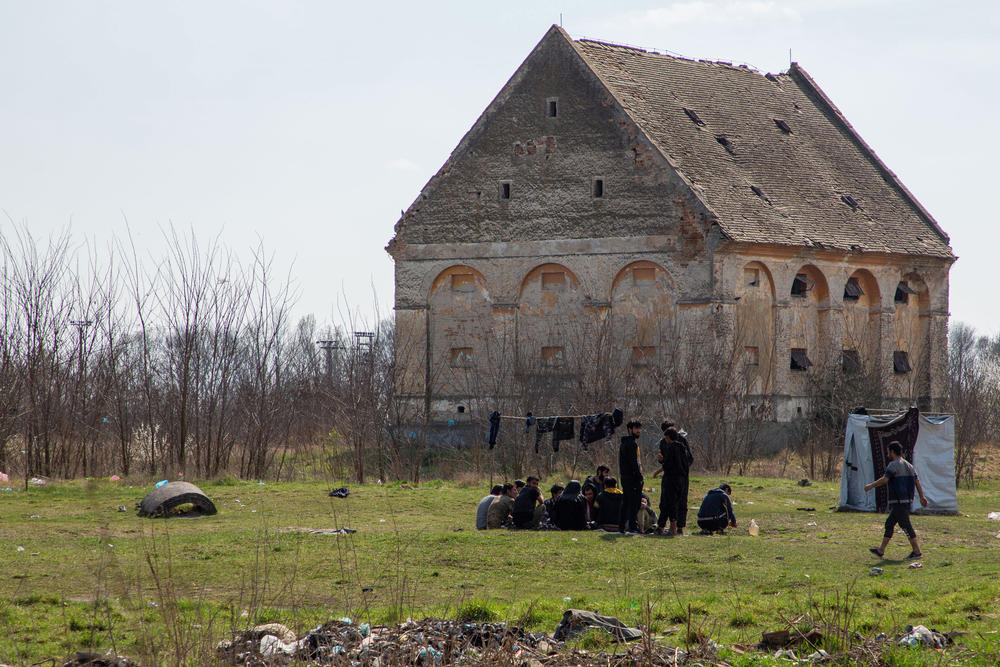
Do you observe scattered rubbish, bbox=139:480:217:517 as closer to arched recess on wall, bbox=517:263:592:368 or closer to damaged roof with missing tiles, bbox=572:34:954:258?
arched recess on wall, bbox=517:263:592:368

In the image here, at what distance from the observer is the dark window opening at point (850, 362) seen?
41.0 m

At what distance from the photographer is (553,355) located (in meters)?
40.2

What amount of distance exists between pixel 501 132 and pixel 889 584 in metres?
28.8

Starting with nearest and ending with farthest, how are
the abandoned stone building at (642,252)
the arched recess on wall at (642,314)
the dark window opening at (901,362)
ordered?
1. the abandoned stone building at (642,252)
2. the arched recess on wall at (642,314)
3. the dark window opening at (901,362)

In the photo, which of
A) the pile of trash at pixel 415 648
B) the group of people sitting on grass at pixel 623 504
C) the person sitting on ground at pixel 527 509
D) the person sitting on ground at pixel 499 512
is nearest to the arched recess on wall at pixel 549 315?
the group of people sitting on grass at pixel 623 504

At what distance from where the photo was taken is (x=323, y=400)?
118ft

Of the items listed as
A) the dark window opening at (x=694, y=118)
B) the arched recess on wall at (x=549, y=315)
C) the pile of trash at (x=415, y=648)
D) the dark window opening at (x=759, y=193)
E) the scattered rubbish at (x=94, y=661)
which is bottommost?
the scattered rubbish at (x=94, y=661)

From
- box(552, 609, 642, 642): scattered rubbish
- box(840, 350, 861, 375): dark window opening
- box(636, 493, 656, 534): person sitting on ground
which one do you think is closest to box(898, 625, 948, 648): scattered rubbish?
box(552, 609, 642, 642): scattered rubbish

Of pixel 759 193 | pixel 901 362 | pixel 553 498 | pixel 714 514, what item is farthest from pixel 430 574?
pixel 901 362

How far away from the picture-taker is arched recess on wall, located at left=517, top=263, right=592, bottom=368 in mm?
39969

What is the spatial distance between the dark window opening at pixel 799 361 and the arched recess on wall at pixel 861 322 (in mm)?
1530

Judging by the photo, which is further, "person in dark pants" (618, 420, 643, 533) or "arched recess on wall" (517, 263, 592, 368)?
"arched recess on wall" (517, 263, 592, 368)

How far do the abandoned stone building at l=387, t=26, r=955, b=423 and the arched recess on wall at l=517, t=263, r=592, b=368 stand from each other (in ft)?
0.21

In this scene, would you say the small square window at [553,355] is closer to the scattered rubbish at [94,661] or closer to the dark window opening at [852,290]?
the dark window opening at [852,290]
